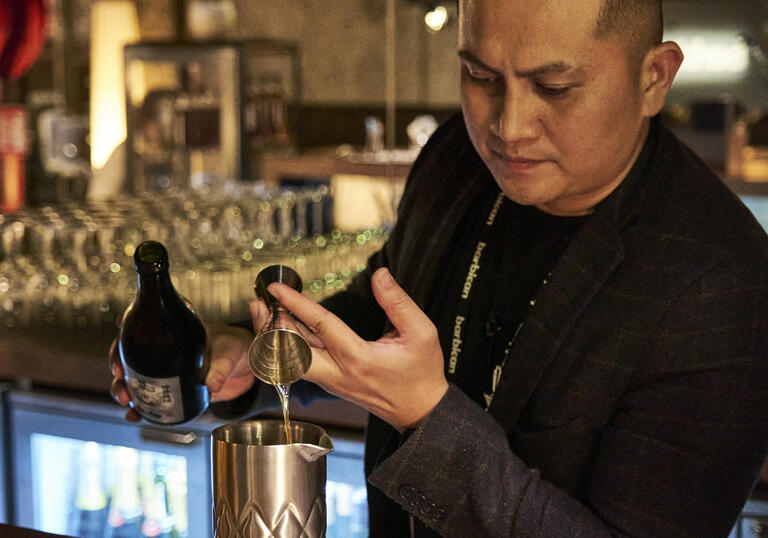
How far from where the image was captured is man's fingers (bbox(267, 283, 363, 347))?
990mm

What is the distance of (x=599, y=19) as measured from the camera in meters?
1.12

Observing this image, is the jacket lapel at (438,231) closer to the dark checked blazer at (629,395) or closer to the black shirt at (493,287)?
the black shirt at (493,287)

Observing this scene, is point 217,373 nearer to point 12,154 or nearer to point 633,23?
point 633,23

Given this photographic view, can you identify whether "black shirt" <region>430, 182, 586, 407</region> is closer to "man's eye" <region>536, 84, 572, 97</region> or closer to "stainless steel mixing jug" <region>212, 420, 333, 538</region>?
"man's eye" <region>536, 84, 572, 97</region>

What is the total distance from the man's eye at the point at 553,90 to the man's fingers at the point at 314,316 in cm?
36

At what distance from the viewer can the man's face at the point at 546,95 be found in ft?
3.66

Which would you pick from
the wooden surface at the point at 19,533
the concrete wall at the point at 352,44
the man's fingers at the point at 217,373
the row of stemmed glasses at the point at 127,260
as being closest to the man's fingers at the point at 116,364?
the man's fingers at the point at 217,373

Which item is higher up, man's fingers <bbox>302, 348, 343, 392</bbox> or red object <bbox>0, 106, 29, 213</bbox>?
red object <bbox>0, 106, 29, 213</bbox>

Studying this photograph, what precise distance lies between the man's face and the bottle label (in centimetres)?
51

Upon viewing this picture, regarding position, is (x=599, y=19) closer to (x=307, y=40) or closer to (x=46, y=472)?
(x=46, y=472)

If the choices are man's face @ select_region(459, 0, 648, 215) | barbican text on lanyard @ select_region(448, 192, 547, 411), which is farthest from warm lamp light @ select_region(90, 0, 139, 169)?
man's face @ select_region(459, 0, 648, 215)

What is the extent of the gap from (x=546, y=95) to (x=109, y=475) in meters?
1.77

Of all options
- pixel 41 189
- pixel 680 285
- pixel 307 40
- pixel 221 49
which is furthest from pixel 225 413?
pixel 307 40

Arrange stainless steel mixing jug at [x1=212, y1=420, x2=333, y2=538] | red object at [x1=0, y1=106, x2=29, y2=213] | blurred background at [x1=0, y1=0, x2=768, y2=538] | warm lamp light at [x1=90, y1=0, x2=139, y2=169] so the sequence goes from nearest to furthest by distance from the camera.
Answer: stainless steel mixing jug at [x1=212, y1=420, x2=333, y2=538], blurred background at [x1=0, y1=0, x2=768, y2=538], red object at [x1=0, y1=106, x2=29, y2=213], warm lamp light at [x1=90, y1=0, x2=139, y2=169]
